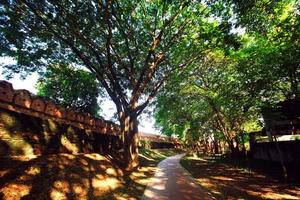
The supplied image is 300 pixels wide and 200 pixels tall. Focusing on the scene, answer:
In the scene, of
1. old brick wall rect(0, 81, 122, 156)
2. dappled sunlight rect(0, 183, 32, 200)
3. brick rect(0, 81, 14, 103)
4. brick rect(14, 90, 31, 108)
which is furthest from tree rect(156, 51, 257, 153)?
dappled sunlight rect(0, 183, 32, 200)

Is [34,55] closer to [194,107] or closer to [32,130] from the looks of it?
[32,130]

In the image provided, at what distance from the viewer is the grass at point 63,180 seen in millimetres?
6129

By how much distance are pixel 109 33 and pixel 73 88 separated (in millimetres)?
9146

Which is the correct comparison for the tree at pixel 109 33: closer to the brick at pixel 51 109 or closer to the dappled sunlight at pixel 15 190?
the brick at pixel 51 109

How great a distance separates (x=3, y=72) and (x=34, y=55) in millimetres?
2655

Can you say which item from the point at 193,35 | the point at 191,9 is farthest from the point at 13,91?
the point at 193,35

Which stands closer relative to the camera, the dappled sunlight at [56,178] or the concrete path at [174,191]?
the dappled sunlight at [56,178]

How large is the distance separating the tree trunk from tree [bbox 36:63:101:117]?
6.05 m

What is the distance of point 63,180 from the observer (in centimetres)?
764

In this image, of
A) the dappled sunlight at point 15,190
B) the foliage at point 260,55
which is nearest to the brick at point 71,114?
the dappled sunlight at point 15,190

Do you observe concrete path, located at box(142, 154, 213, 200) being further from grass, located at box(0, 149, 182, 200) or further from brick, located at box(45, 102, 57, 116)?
brick, located at box(45, 102, 57, 116)

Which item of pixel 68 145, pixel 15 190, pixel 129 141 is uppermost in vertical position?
pixel 129 141

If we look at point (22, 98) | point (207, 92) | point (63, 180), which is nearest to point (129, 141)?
point (63, 180)

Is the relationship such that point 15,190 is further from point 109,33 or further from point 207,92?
point 207,92
